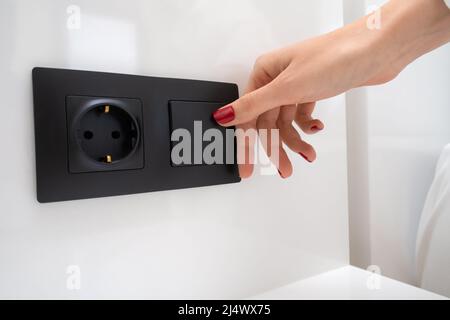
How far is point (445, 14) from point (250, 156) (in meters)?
0.29

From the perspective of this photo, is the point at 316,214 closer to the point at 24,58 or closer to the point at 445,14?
the point at 445,14

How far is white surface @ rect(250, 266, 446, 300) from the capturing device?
1.66ft

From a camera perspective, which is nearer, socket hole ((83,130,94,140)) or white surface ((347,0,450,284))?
socket hole ((83,130,94,140))

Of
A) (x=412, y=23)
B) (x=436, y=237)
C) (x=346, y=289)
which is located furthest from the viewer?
(x=436, y=237)

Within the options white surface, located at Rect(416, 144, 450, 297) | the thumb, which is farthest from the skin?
white surface, located at Rect(416, 144, 450, 297)

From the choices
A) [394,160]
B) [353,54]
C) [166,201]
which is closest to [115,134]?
[166,201]

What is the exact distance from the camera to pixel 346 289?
53 centimetres

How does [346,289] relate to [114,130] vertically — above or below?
below

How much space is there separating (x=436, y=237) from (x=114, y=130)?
709 millimetres

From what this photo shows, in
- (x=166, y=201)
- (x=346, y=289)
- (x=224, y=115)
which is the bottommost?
(x=346, y=289)

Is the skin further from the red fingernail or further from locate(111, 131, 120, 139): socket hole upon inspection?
locate(111, 131, 120, 139): socket hole

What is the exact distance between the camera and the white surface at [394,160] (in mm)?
687

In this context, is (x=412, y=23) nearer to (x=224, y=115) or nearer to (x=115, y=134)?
(x=224, y=115)

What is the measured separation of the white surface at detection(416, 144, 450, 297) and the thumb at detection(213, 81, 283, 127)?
52 centimetres
